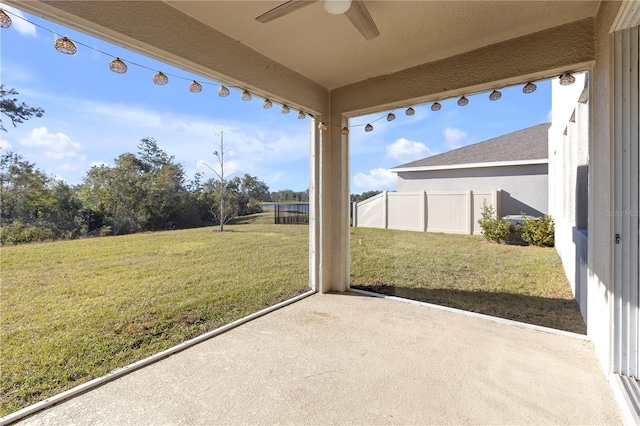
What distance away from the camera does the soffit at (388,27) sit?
5.91ft

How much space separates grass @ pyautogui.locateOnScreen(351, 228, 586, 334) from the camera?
2668 millimetres

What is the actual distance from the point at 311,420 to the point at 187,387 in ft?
2.54

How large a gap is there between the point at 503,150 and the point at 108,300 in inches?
165

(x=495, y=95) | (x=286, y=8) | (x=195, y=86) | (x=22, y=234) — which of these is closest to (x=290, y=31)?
(x=286, y=8)

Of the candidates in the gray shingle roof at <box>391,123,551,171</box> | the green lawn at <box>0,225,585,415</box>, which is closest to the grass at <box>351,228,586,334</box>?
the green lawn at <box>0,225,585,415</box>

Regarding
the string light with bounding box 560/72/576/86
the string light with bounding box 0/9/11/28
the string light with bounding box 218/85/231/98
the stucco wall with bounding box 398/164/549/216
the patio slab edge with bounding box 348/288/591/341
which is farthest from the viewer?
the stucco wall with bounding box 398/164/549/216

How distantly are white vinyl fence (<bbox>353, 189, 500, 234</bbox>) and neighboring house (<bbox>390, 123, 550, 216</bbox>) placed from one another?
0.31ft

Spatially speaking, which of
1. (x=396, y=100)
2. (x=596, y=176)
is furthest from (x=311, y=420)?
(x=396, y=100)

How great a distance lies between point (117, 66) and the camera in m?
1.72

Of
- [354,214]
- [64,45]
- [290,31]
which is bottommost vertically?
[354,214]

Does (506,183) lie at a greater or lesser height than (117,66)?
lesser

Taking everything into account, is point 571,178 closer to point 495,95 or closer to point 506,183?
point 506,183

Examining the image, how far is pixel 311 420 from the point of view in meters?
1.32

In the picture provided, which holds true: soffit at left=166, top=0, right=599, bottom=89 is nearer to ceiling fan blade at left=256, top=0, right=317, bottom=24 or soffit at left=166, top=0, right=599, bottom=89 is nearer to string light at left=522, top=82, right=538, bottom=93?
ceiling fan blade at left=256, top=0, right=317, bottom=24
